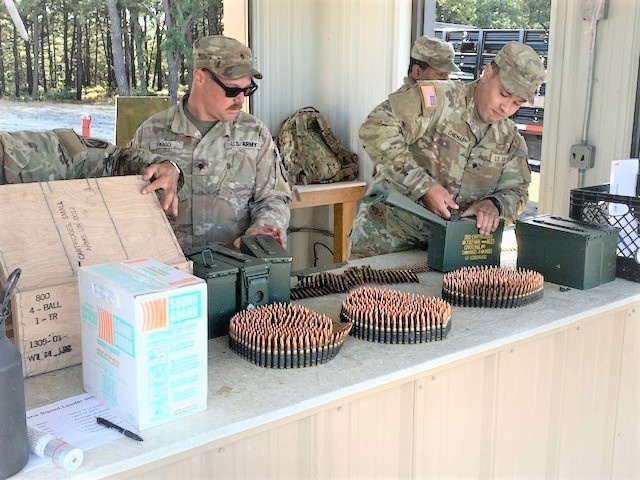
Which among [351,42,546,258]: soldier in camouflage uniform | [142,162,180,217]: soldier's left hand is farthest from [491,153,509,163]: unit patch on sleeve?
[142,162,180,217]: soldier's left hand

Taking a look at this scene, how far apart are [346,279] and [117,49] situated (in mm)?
3203

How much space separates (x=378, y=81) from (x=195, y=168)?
1.96 metres

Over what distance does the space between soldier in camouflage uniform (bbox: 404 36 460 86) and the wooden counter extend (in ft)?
4.83

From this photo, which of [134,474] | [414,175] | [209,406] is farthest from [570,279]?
[134,474]

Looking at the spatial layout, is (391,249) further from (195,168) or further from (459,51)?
(459,51)

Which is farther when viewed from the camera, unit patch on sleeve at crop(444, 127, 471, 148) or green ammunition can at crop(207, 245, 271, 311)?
unit patch on sleeve at crop(444, 127, 471, 148)

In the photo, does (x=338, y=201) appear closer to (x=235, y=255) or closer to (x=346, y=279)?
(x=346, y=279)

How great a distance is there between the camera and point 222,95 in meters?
2.54

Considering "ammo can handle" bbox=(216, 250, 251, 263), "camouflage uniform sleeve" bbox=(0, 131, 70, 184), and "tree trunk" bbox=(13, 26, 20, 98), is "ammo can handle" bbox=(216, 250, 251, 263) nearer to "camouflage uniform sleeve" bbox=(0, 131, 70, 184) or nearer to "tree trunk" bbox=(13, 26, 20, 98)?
"camouflage uniform sleeve" bbox=(0, 131, 70, 184)

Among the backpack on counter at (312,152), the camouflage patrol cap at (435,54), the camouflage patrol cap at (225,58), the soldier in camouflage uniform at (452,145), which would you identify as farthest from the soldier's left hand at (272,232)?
the backpack on counter at (312,152)

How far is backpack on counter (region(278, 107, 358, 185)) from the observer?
4289mm

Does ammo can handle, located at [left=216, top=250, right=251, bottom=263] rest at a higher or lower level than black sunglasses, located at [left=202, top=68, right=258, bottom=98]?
lower

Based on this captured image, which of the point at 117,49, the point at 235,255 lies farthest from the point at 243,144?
the point at 117,49

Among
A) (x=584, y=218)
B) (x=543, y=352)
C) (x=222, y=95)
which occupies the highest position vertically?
(x=222, y=95)
